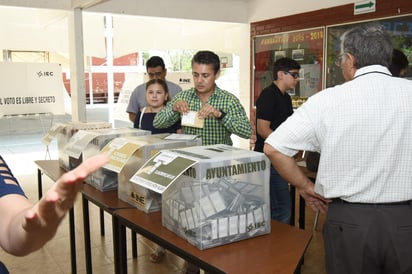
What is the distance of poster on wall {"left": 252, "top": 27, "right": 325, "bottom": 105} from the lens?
554 cm

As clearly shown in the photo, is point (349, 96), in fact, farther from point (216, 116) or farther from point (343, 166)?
point (216, 116)

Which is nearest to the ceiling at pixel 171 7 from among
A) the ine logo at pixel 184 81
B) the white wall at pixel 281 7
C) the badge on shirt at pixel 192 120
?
the white wall at pixel 281 7

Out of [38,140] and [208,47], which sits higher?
[208,47]

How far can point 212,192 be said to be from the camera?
4.80ft

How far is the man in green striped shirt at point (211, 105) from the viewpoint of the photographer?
2.40m

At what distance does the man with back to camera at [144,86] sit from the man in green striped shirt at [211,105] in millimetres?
1250

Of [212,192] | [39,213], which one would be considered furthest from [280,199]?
[39,213]

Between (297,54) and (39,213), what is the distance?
5571 mm

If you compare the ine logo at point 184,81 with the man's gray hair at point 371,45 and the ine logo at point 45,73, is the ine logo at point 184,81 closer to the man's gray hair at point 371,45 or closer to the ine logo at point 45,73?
the ine logo at point 45,73

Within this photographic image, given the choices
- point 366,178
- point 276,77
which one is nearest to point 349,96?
point 366,178

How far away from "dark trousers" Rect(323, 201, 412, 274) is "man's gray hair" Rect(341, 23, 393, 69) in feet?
1.74

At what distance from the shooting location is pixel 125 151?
73.5 inches

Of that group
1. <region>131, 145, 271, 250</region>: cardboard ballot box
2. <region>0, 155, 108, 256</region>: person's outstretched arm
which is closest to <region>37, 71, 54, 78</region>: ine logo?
<region>131, 145, 271, 250</region>: cardboard ballot box

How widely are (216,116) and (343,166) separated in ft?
3.17
